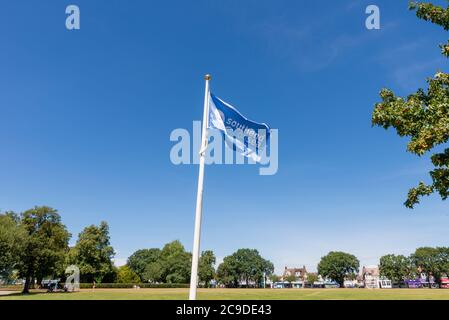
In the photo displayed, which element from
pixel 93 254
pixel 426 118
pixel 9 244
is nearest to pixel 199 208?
pixel 426 118

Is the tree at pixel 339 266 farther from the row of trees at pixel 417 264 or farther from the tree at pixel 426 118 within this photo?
the tree at pixel 426 118

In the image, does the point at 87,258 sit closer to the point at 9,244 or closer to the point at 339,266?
the point at 9,244

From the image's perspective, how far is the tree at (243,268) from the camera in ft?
554

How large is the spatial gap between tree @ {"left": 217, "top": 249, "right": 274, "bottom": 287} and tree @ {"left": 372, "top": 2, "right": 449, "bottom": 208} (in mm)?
159877

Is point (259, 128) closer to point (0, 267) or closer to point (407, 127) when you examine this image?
point (407, 127)

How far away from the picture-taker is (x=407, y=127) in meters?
14.9

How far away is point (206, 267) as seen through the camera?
484 ft

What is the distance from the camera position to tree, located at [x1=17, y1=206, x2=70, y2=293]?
6950cm

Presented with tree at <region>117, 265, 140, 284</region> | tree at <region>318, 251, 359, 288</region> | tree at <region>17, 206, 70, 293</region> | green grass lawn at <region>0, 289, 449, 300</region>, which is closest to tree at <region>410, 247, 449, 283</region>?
tree at <region>318, 251, 359, 288</region>
